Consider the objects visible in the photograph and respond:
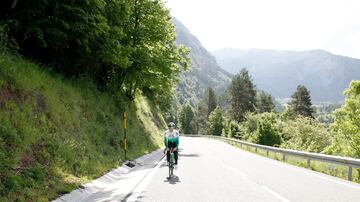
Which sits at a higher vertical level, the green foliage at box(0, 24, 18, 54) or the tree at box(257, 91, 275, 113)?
the tree at box(257, 91, 275, 113)

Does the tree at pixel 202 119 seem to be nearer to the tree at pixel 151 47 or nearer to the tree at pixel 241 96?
the tree at pixel 241 96

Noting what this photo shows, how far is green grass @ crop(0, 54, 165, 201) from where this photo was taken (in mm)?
7882

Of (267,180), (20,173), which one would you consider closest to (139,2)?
(267,180)

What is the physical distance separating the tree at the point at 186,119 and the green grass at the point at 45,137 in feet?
383

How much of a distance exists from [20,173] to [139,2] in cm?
2046

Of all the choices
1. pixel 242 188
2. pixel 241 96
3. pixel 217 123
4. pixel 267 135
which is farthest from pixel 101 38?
pixel 217 123

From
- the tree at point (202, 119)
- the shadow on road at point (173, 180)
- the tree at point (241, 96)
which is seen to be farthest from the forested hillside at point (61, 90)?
the tree at point (202, 119)

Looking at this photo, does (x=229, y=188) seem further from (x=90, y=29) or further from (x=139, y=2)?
(x=139, y=2)

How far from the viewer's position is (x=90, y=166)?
11.8 meters

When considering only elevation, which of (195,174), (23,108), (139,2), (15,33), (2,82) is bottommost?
(195,174)

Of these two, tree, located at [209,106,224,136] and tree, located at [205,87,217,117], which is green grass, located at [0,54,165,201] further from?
tree, located at [205,87,217,117]

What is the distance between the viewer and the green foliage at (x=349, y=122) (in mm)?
39406

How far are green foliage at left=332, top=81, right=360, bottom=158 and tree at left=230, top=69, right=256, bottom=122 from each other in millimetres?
46933

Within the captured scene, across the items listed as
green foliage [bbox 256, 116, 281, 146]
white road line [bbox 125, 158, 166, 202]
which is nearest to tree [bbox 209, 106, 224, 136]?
green foliage [bbox 256, 116, 281, 146]
